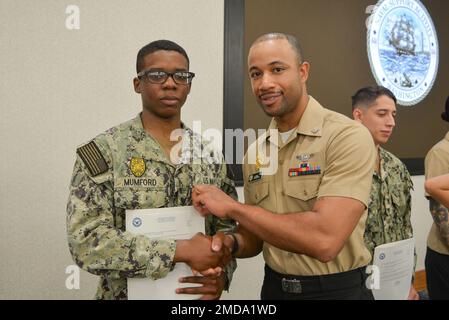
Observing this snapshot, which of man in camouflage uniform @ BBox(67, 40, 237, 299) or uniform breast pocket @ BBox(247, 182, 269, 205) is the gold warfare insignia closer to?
man in camouflage uniform @ BBox(67, 40, 237, 299)

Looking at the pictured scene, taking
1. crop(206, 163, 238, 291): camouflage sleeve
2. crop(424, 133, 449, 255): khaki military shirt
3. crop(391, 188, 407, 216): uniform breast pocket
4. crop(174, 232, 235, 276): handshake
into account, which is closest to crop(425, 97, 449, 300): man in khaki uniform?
crop(424, 133, 449, 255): khaki military shirt

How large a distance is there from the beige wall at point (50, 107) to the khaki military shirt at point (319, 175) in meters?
1.13

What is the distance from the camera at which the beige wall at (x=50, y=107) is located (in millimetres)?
1951

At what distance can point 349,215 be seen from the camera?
4.07ft

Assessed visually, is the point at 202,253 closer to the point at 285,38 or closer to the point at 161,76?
the point at 161,76

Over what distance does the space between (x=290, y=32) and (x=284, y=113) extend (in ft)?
5.01

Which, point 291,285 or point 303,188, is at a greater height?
point 303,188

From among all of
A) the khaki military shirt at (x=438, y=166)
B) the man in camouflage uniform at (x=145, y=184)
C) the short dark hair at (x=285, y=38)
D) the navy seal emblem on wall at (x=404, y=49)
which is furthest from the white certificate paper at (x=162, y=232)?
the navy seal emblem on wall at (x=404, y=49)

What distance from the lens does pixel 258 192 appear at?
1.48 meters

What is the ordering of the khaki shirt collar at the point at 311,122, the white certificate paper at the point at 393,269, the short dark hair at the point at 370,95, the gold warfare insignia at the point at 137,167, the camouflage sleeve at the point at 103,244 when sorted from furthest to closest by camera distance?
the short dark hair at the point at 370,95 < the white certificate paper at the point at 393,269 < the khaki shirt collar at the point at 311,122 < the gold warfare insignia at the point at 137,167 < the camouflage sleeve at the point at 103,244

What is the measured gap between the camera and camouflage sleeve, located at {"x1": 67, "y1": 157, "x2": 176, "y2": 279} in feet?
3.83

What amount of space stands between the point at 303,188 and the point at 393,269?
730 mm

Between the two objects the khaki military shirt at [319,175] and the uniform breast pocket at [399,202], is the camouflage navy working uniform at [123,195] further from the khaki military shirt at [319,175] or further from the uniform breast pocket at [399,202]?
the uniform breast pocket at [399,202]

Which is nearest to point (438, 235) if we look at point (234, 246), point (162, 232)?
point (234, 246)
